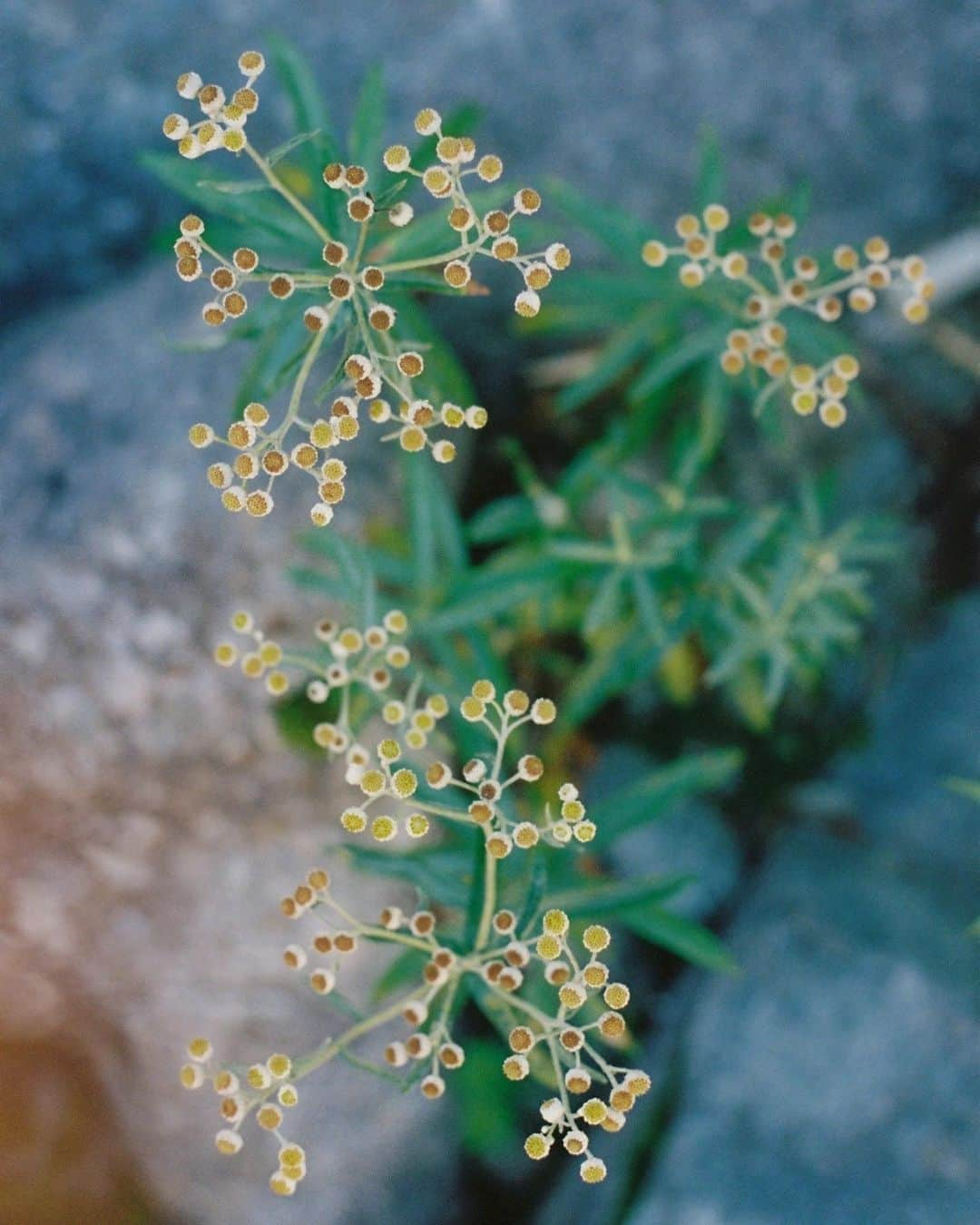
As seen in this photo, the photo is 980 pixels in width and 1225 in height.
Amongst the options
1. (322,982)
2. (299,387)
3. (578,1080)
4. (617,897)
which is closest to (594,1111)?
(578,1080)

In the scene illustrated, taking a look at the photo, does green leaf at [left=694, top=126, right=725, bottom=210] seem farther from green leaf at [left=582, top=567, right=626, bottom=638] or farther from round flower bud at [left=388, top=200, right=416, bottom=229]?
round flower bud at [left=388, top=200, right=416, bottom=229]

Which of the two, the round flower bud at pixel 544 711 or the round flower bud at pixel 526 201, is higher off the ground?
the round flower bud at pixel 526 201

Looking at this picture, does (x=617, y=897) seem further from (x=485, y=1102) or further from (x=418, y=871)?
(x=485, y=1102)

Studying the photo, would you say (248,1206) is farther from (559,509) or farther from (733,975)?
(559,509)

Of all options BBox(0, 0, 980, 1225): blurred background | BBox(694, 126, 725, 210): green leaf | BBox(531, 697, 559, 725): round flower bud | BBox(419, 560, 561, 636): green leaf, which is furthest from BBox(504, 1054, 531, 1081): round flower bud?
BBox(694, 126, 725, 210): green leaf

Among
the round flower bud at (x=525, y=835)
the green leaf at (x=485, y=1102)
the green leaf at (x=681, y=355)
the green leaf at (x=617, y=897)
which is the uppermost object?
the green leaf at (x=681, y=355)

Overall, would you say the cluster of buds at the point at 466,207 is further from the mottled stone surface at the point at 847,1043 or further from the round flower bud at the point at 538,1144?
the mottled stone surface at the point at 847,1043

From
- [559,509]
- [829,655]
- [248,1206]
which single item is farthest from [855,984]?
[248,1206]

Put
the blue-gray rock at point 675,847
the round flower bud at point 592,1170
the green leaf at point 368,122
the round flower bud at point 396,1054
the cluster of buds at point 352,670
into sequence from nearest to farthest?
1. the round flower bud at point 592,1170
2. the round flower bud at point 396,1054
3. the cluster of buds at point 352,670
4. the green leaf at point 368,122
5. the blue-gray rock at point 675,847

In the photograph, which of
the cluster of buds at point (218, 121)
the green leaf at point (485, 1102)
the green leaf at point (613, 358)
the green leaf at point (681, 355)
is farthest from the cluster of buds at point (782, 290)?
the green leaf at point (485, 1102)
